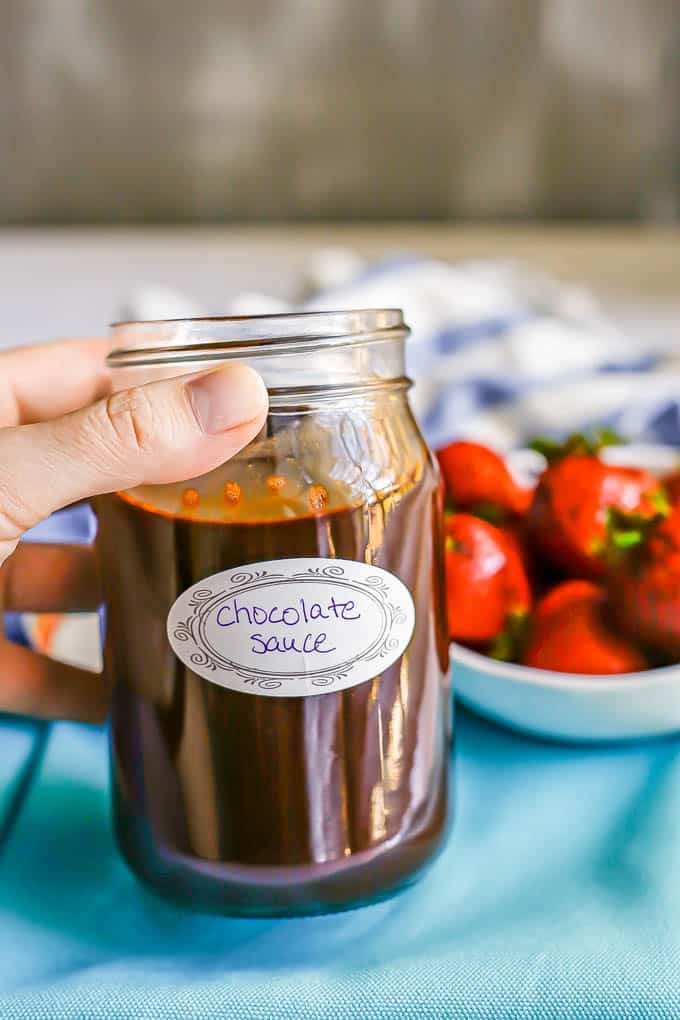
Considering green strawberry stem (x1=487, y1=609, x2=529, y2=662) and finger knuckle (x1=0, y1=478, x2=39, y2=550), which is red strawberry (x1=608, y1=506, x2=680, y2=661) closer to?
green strawberry stem (x1=487, y1=609, x2=529, y2=662)

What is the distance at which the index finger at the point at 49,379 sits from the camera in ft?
1.59

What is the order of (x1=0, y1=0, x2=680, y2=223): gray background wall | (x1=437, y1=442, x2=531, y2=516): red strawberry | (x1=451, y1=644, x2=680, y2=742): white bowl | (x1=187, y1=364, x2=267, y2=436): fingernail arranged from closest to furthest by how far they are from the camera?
(x1=187, y1=364, x2=267, y2=436): fingernail < (x1=451, y1=644, x2=680, y2=742): white bowl < (x1=437, y1=442, x2=531, y2=516): red strawberry < (x1=0, y1=0, x2=680, y2=223): gray background wall

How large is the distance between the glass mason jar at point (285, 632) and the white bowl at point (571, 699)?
9 centimetres

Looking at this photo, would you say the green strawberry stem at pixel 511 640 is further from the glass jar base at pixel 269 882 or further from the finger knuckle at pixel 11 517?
the finger knuckle at pixel 11 517

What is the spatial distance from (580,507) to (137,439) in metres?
0.29

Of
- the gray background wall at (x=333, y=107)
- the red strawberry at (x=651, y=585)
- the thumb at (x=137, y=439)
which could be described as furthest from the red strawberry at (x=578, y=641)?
the gray background wall at (x=333, y=107)

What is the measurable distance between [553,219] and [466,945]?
153cm

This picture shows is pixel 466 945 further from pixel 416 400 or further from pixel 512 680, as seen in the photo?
pixel 416 400

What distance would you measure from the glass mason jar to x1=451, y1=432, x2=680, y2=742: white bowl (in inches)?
3.4

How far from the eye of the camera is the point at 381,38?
1546 mm

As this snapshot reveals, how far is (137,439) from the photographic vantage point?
31cm

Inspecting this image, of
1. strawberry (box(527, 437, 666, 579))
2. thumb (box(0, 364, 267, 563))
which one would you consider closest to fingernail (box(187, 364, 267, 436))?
thumb (box(0, 364, 267, 563))

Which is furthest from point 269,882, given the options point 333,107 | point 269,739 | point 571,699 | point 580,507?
point 333,107

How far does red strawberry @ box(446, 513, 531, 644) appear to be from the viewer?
0.49 meters
